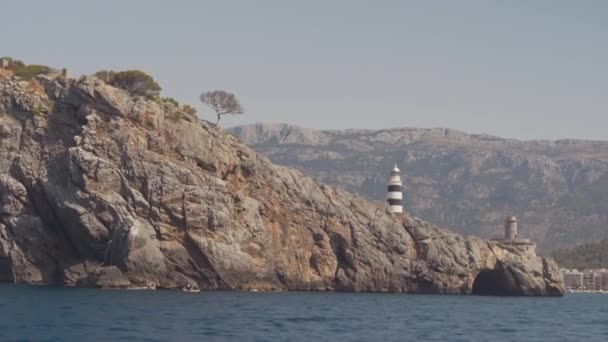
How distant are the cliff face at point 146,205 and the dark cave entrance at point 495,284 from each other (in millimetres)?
23915

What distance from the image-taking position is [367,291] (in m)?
118

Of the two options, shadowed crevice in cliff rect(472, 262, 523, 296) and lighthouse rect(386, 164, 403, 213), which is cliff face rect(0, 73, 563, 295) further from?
shadowed crevice in cliff rect(472, 262, 523, 296)

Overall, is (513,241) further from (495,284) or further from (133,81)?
(133,81)

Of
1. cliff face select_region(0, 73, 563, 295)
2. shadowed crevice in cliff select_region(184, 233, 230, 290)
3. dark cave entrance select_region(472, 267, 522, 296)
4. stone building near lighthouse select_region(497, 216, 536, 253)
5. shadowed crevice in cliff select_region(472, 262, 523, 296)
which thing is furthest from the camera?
stone building near lighthouse select_region(497, 216, 536, 253)

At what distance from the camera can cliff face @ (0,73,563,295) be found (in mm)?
100125

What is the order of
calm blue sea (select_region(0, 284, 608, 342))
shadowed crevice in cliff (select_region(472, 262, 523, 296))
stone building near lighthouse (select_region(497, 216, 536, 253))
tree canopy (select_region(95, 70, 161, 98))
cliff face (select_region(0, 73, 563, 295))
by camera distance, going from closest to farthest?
calm blue sea (select_region(0, 284, 608, 342)) < cliff face (select_region(0, 73, 563, 295)) < tree canopy (select_region(95, 70, 161, 98)) < shadowed crevice in cliff (select_region(472, 262, 523, 296)) < stone building near lighthouse (select_region(497, 216, 536, 253))

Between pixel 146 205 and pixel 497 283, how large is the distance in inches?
2112

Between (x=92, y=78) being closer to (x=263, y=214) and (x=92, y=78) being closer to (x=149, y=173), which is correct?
(x=149, y=173)

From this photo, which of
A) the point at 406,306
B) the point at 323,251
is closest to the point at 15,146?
the point at 323,251

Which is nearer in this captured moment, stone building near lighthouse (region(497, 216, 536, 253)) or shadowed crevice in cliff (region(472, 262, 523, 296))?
shadowed crevice in cliff (region(472, 262, 523, 296))

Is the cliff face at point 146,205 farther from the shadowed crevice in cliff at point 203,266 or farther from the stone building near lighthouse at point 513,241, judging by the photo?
the stone building near lighthouse at point 513,241

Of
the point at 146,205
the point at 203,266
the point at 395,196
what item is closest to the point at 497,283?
the point at 395,196

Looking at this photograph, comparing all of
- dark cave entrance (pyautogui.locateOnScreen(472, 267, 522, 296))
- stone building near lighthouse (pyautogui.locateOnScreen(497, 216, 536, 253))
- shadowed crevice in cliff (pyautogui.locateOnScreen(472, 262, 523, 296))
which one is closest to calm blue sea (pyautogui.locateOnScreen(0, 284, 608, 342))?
shadowed crevice in cliff (pyautogui.locateOnScreen(472, 262, 523, 296))

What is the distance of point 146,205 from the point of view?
330 feet
